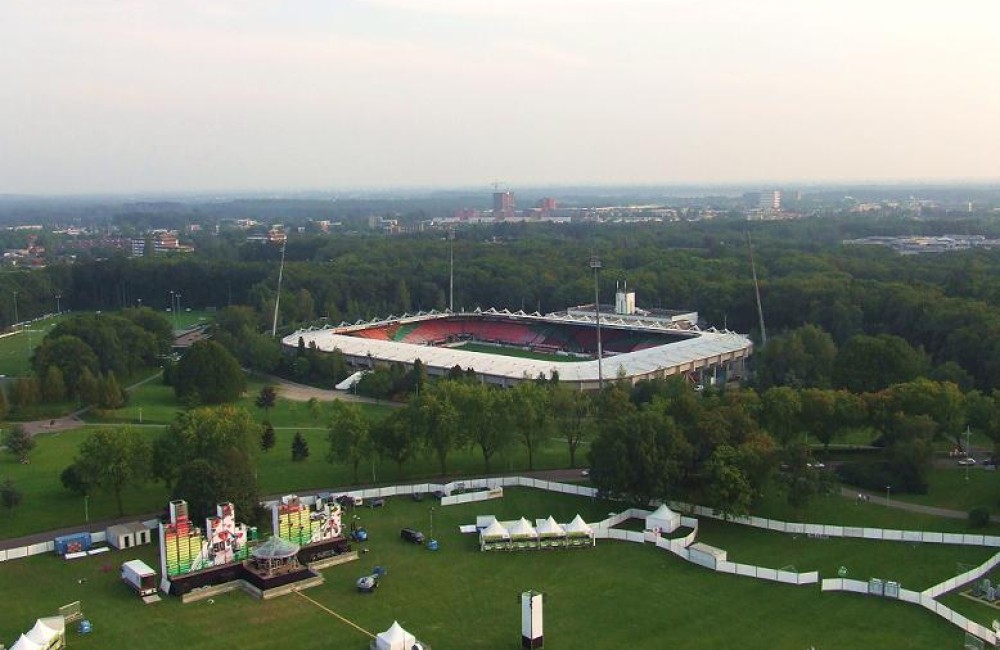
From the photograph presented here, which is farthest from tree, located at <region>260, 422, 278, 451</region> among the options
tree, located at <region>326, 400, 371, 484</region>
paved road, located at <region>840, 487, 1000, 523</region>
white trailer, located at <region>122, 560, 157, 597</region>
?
paved road, located at <region>840, 487, 1000, 523</region>

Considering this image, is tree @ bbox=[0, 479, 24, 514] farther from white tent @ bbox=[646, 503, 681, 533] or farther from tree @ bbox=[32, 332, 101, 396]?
white tent @ bbox=[646, 503, 681, 533]

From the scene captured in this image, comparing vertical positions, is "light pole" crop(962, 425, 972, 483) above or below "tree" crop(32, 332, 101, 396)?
below

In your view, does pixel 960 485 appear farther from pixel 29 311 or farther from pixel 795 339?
pixel 29 311


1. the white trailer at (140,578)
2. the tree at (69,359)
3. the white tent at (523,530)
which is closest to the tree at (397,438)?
the white tent at (523,530)

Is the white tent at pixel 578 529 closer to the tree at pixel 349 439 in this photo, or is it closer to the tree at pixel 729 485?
the tree at pixel 729 485

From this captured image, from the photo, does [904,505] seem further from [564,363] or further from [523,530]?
[564,363]

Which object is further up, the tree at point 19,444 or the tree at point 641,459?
the tree at point 641,459

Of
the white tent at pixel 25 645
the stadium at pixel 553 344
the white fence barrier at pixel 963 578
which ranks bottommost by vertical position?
the stadium at pixel 553 344
